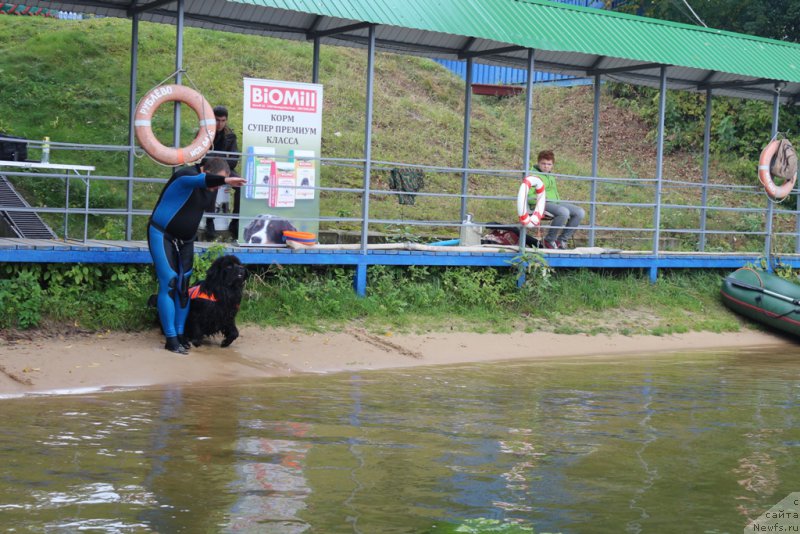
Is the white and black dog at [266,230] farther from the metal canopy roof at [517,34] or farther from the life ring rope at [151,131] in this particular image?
the metal canopy roof at [517,34]

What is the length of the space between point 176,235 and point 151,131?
1348 millimetres

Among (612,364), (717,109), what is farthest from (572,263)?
(717,109)

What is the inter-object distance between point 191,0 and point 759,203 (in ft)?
52.5

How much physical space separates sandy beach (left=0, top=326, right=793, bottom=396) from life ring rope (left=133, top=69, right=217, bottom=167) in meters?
1.85

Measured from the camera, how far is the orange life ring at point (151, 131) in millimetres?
10688

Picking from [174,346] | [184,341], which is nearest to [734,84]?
[184,341]

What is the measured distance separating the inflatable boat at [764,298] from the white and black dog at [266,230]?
685 cm

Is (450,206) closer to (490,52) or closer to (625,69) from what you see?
(625,69)

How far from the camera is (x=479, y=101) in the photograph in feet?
90.9

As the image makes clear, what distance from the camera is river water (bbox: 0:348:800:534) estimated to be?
5.83 m

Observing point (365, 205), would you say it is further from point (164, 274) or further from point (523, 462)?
point (523, 462)

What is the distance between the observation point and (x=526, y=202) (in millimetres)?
13516

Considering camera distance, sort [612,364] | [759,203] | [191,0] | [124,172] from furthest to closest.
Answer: [759,203] < [124,172] < [191,0] < [612,364]

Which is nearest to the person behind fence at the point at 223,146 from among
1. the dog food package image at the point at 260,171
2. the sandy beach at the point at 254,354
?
the dog food package image at the point at 260,171
